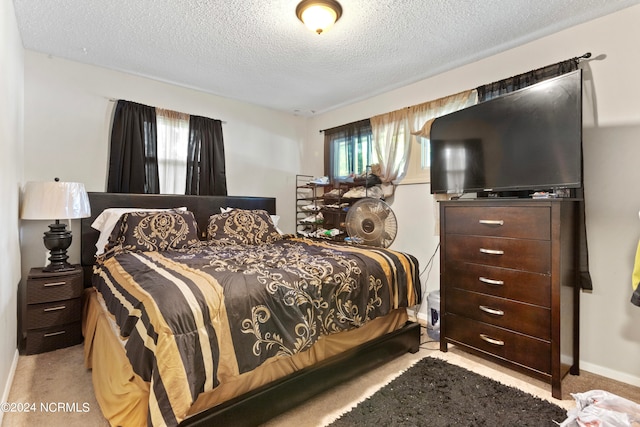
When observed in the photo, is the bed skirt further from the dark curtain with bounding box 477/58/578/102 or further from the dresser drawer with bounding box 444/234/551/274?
the dark curtain with bounding box 477/58/578/102

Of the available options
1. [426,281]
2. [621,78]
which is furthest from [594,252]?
[426,281]

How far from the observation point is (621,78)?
6.82 feet

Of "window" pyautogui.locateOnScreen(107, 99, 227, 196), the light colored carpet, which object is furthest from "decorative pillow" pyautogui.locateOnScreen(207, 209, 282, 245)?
the light colored carpet

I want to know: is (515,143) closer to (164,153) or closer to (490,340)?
(490,340)

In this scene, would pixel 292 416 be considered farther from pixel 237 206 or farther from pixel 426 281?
pixel 237 206

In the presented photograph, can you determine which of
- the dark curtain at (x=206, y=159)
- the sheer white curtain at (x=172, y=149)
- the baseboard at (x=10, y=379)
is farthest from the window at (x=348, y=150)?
the baseboard at (x=10, y=379)

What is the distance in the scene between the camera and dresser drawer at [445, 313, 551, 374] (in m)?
1.89

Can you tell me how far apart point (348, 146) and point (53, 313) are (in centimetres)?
326

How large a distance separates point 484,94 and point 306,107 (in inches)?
86.6

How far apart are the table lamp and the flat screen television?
9.56 feet

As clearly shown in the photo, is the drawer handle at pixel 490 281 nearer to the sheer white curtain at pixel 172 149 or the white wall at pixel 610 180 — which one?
the white wall at pixel 610 180

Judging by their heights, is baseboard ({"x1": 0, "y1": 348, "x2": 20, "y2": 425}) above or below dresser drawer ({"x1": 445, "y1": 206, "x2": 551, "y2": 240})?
below

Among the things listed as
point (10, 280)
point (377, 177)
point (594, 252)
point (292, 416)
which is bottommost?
point (292, 416)

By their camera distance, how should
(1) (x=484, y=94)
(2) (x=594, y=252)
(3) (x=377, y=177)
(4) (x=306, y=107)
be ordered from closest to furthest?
(2) (x=594, y=252) → (1) (x=484, y=94) → (3) (x=377, y=177) → (4) (x=306, y=107)
